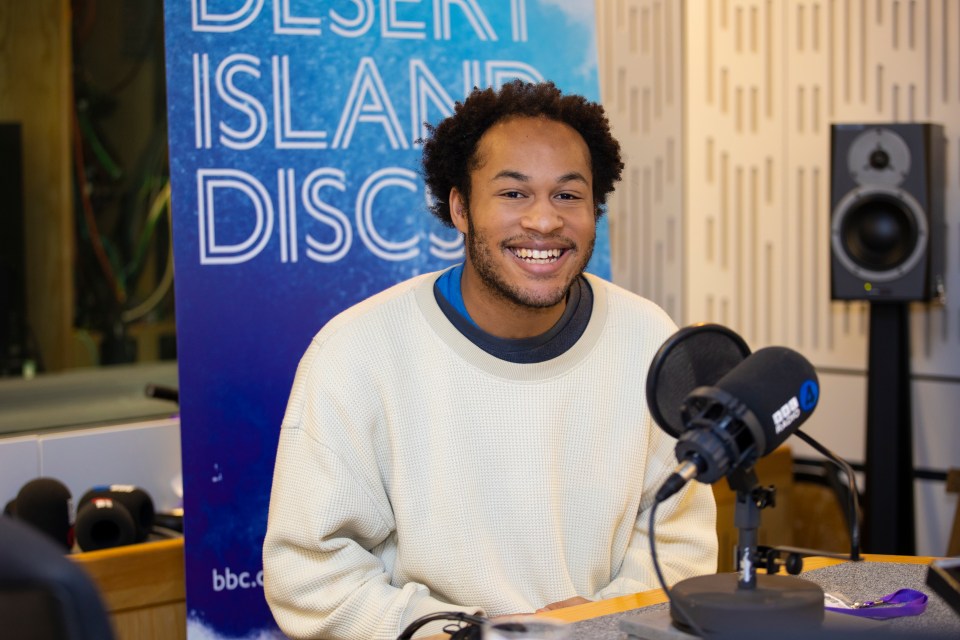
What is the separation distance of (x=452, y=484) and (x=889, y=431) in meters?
2.27

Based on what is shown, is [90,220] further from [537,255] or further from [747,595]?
[747,595]

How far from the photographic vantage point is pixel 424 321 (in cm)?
193

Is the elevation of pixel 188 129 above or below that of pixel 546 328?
above

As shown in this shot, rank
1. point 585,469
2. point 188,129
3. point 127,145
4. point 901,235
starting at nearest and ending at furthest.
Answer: point 585,469 < point 188,129 < point 901,235 < point 127,145

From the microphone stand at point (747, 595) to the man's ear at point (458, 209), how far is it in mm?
983

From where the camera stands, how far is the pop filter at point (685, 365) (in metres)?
1.28

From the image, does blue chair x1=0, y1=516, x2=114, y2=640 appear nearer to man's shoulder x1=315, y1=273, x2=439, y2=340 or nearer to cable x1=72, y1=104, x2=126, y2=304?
man's shoulder x1=315, y1=273, x2=439, y2=340

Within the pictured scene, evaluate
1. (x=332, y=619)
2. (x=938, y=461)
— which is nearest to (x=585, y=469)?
(x=332, y=619)

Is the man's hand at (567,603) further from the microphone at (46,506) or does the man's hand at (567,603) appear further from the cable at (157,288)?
the cable at (157,288)

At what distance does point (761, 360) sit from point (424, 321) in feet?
2.61

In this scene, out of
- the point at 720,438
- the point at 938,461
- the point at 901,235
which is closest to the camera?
the point at 720,438

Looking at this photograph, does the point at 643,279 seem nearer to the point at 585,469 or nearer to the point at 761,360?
the point at 585,469

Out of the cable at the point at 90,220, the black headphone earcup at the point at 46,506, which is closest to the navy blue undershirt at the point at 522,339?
the black headphone earcup at the point at 46,506

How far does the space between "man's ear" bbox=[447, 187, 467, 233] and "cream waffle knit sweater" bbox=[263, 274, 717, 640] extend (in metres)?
0.23
